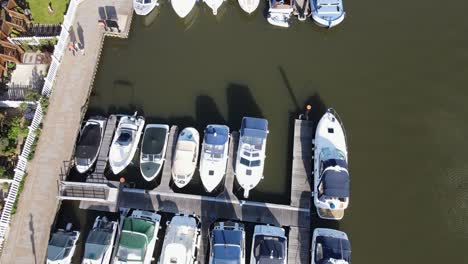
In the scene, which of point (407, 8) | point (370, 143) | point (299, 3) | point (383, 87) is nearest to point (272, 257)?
point (370, 143)

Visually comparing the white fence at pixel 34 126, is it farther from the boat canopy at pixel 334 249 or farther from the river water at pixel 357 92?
the boat canopy at pixel 334 249

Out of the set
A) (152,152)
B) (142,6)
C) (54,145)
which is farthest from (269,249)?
(142,6)

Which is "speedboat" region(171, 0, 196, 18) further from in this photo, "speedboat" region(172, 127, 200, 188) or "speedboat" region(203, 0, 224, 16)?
"speedboat" region(172, 127, 200, 188)

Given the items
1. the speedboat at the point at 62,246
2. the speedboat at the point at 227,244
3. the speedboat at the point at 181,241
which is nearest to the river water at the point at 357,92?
the speedboat at the point at 227,244

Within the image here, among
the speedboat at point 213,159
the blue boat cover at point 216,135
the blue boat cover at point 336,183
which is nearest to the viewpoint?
the blue boat cover at point 336,183

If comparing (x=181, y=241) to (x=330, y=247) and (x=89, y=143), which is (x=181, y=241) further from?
(x=89, y=143)

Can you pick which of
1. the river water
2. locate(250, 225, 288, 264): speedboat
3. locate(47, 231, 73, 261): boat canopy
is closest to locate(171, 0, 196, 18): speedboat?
the river water
